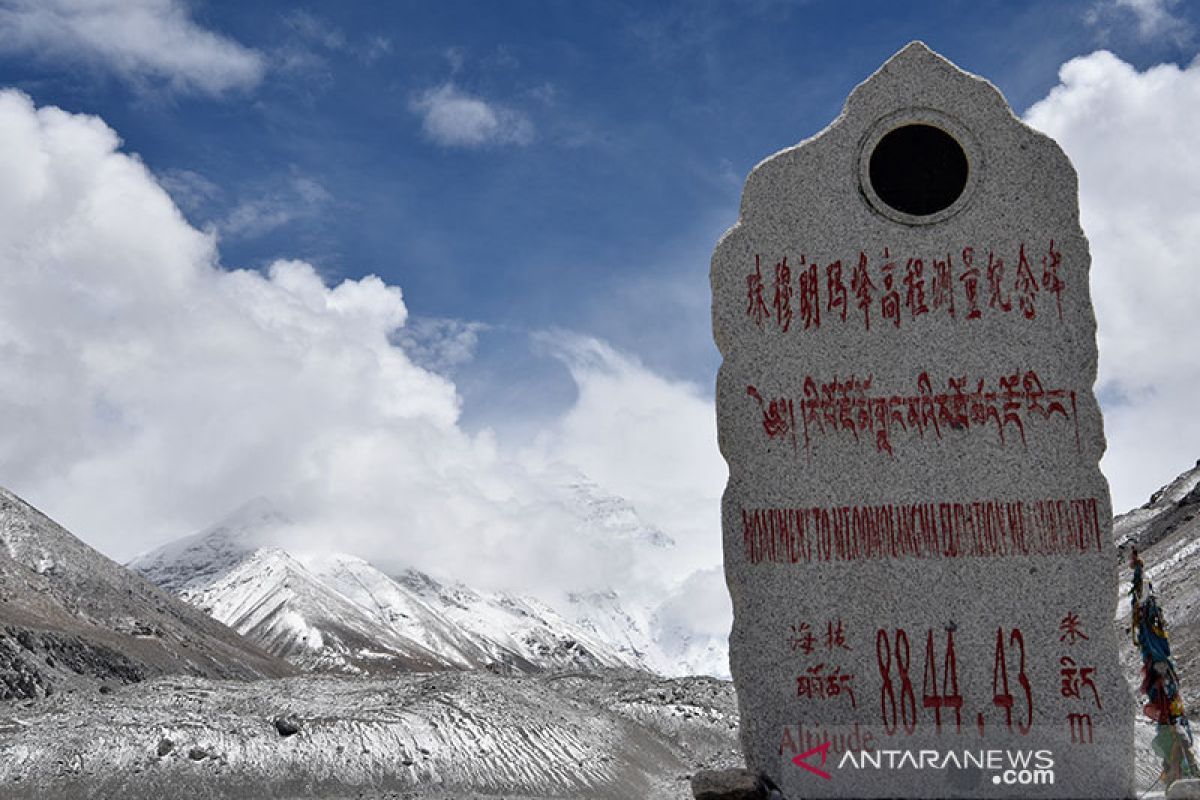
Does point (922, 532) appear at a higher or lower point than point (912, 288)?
lower

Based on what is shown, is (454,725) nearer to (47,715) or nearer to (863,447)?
(47,715)

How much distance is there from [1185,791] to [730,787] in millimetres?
4506

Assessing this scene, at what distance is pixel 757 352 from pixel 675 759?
18774mm

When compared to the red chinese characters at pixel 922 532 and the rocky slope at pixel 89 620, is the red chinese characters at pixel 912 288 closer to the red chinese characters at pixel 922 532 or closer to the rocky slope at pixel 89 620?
the red chinese characters at pixel 922 532

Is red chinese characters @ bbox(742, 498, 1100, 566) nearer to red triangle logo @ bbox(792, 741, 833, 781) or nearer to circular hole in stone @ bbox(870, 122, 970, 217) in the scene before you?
red triangle logo @ bbox(792, 741, 833, 781)

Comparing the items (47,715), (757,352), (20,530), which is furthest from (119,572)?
(757,352)

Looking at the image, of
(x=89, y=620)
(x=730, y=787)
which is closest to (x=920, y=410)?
(x=730, y=787)

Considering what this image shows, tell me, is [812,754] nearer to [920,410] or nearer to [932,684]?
[932,684]

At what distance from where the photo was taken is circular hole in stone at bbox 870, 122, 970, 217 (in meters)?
11.4

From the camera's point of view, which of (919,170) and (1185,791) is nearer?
(1185,791)

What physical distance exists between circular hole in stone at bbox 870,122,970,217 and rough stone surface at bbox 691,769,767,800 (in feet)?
20.4

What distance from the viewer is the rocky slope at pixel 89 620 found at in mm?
58375

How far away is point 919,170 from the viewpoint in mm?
11430

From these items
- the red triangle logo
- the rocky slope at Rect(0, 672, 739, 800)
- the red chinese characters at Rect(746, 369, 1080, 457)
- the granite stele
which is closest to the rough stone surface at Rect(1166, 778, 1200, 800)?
the granite stele
